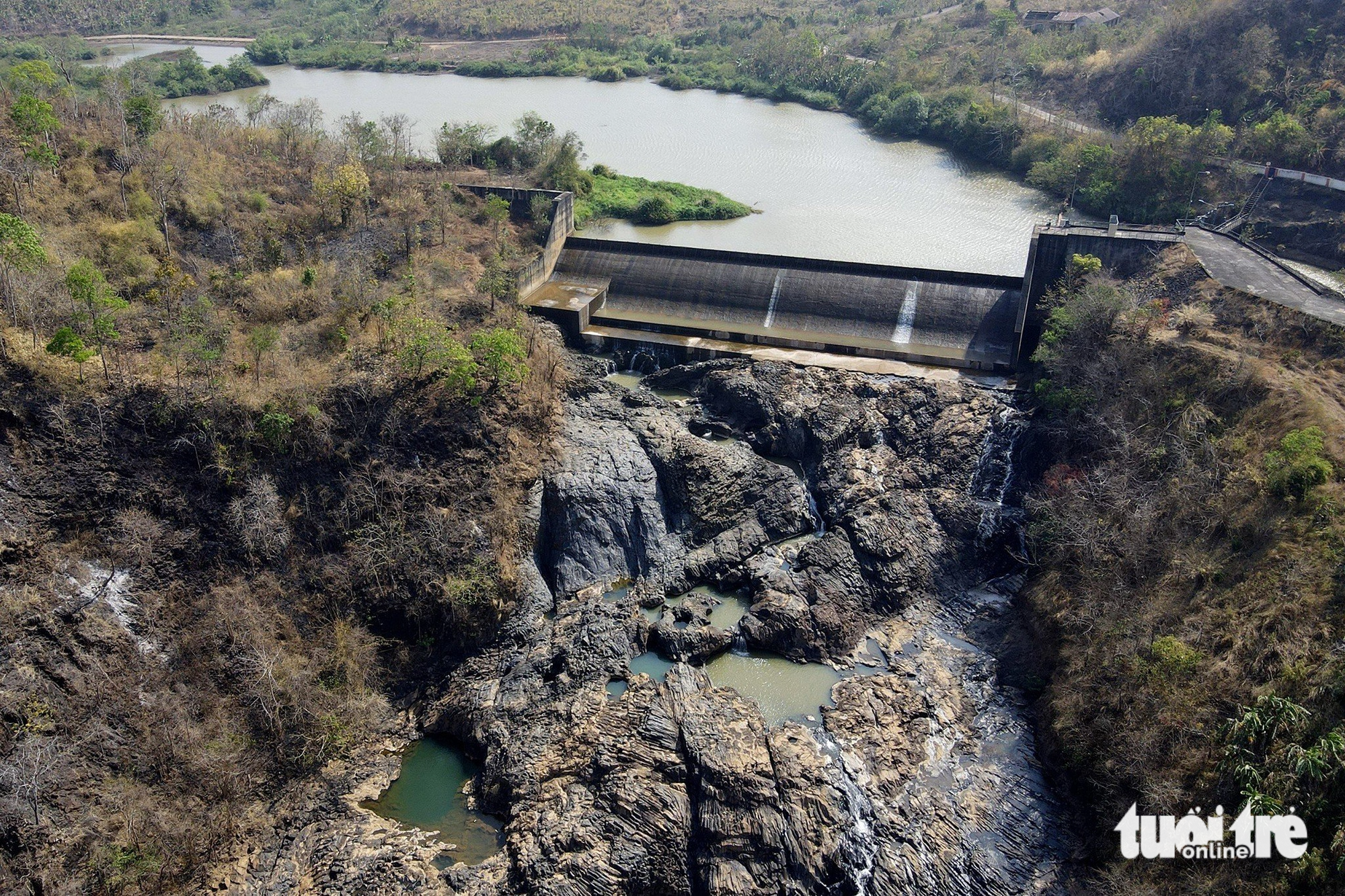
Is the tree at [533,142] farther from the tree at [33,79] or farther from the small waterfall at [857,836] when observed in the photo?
the small waterfall at [857,836]

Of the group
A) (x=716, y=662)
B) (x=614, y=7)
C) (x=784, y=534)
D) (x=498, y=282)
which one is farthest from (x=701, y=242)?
(x=614, y=7)

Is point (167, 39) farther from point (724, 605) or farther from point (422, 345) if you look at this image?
point (724, 605)

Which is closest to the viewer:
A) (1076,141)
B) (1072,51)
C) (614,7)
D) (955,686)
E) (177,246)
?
(955,686)

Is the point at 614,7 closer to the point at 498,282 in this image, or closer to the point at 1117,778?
the point at 498,282

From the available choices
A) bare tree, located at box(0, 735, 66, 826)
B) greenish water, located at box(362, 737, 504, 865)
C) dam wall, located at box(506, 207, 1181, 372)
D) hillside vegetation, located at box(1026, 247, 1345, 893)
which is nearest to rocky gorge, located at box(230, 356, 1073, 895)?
greenish water, located at box(362, 737, 504, 865)

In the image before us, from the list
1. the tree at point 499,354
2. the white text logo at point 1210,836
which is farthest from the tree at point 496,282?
the white text logo at point 1210,836

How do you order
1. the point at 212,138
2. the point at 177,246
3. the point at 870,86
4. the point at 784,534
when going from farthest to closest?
the point at 870,86
the point at 212,138
the point at 177,246
the point at 784,534

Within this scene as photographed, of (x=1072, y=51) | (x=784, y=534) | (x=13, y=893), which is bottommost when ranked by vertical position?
(x=13, y=893)
